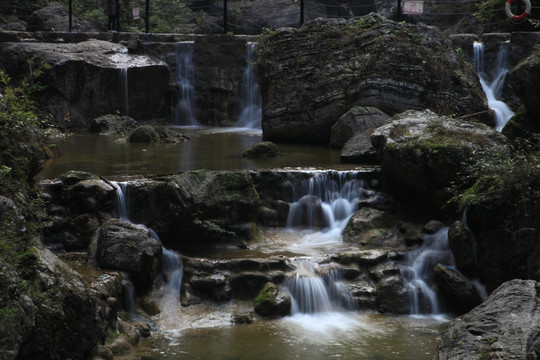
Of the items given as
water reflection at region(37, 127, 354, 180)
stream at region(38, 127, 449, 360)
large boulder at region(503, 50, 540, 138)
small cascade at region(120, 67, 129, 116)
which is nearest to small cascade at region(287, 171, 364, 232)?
stream at region(38, 127, 449, 360)

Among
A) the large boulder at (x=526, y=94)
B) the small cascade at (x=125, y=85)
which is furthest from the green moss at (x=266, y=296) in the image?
the small cascade at (x=125, y=85)

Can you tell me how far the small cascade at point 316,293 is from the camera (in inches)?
340

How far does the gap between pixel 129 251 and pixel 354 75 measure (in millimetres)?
8600

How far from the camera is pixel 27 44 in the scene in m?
18.0

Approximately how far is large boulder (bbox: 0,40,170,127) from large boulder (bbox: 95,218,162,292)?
993 cm

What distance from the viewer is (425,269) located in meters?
9.36

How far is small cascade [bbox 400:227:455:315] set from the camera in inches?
350

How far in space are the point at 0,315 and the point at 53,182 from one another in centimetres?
469

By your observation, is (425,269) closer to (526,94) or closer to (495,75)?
(526,94)

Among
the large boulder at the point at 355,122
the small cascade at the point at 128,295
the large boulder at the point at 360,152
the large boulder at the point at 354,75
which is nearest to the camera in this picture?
the small cascade at the point at 128,295

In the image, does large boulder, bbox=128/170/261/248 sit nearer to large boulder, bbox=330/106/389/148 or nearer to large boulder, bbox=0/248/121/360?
large boulder, bbox=0/248/121/360

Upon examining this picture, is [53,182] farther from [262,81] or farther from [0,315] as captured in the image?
[262,81]

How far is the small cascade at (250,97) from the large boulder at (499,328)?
1439cm

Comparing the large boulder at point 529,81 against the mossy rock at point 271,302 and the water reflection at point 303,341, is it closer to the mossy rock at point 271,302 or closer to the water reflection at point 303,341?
the water reflection at point 303,341
